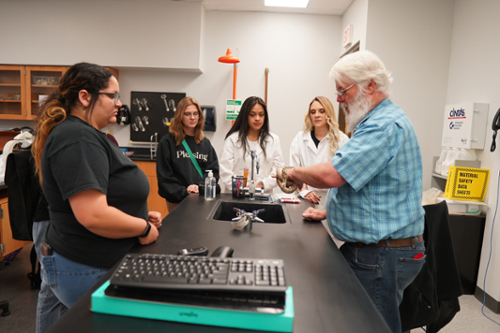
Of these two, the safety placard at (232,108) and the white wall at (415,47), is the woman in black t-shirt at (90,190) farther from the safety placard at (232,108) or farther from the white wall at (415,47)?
the safety placard at (232,108)

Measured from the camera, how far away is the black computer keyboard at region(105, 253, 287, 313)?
2.56 feet

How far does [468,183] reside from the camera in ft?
9.24

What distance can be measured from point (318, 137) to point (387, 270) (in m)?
1.78

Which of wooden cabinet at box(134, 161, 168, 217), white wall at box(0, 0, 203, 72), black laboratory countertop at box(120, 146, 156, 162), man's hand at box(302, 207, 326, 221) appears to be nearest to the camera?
man's hand at box(302, 207, 326, 221)

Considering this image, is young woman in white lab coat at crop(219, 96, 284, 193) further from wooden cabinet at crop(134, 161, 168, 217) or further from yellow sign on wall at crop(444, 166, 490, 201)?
wooden cabinet at crop(134, 161, 168, 217)

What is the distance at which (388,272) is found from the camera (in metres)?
1.37

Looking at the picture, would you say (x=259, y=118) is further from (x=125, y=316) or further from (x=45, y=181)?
(x=125, y=316)

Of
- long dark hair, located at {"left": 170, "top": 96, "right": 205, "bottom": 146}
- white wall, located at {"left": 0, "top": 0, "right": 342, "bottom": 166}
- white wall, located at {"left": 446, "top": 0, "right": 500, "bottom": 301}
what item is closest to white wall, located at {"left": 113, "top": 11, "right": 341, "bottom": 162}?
white wall, located at {"left": 0, "top": 0, "right": 342, "bottom": 166}

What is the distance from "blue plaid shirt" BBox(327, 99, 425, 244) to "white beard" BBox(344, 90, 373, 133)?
73 mm

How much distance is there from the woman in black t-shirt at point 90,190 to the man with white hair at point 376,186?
28.5 inches

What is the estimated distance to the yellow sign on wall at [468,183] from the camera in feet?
9.16

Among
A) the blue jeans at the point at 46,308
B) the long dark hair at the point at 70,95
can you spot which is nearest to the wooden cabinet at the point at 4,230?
the blue jeans at the point at 46,308

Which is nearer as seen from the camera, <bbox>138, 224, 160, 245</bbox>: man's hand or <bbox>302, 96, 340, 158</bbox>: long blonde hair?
<bbox>138, 224, 160, 245</bbox>: man's hand

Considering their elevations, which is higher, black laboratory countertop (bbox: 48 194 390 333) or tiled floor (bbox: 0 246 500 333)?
black laboratory countertop (bbox: 48 194 390 333)
